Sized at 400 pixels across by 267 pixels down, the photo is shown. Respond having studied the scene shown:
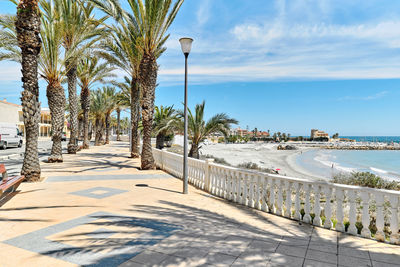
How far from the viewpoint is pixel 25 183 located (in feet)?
28.0

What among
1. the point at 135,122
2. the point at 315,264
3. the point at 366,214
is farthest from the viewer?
the point at 135,122

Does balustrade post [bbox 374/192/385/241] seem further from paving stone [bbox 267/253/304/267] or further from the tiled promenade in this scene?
paving stone [bbox 267/253/304/267]

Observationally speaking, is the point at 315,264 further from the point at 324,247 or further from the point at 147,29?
the point at 147,29

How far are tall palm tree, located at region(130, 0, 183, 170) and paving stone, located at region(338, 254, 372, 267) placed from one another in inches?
393

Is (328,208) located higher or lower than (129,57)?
lower

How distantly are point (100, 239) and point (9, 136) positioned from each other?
28.2 m

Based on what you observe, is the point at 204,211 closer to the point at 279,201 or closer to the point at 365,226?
the point at 279,201

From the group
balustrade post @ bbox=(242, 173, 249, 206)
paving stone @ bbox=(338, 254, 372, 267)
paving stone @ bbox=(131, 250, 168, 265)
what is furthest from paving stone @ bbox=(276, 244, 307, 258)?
balustrade post @ bbox=(242, 173, 249, 206)

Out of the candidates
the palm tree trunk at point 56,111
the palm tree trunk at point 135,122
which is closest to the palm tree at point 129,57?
the palm tree trunk at point 135,122

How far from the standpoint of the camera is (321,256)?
134 inches

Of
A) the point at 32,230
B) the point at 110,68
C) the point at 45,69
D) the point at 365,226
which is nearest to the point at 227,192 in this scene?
the point at 365,226

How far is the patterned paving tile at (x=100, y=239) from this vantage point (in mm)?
3238

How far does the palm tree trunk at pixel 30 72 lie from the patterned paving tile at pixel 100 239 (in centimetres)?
544

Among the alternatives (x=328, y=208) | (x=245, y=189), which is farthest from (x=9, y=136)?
(x=328, y=208)
